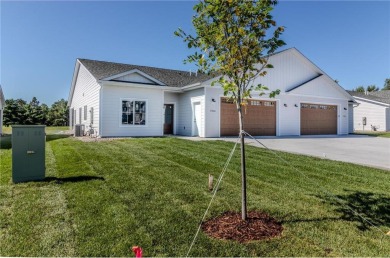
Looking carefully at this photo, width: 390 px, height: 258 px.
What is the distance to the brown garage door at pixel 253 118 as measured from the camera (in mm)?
16125

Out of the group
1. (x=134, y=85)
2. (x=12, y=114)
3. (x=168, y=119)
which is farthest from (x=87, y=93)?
(x=12, y=114)

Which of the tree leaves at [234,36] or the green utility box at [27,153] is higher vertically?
the tree leaves at [234,36]

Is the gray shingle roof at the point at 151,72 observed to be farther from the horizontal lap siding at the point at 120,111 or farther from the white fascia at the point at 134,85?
the horizontal lap siding at the point at 120,111

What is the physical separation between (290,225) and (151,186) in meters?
2.84

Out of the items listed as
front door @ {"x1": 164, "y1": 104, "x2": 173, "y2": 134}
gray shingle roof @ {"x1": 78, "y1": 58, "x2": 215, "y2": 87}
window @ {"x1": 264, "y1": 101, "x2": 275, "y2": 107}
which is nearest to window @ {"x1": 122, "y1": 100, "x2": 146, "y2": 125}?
gray shingle roof @ {"x1": 78, "y1": 58, "x2": 215, "y2": 87}

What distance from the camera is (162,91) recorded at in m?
16.5

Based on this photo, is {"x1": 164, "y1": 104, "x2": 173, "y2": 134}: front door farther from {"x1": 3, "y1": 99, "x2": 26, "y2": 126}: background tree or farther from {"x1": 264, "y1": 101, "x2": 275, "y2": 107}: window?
{"x1": 3, "y1": 99, "x2": 26, "y2": 126}: background tree

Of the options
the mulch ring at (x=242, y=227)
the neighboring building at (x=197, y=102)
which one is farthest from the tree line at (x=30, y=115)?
the mulch ring at (x=242, y=227)

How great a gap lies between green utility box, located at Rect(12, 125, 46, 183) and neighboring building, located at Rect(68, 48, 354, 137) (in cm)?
895

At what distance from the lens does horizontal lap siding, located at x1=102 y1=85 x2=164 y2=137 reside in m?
14.8

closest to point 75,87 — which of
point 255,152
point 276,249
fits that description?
point 255,152

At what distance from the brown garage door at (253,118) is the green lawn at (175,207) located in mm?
A: 8676

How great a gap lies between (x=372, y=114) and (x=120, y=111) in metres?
30.0

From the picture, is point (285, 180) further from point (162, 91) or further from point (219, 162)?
point (162, 91)
